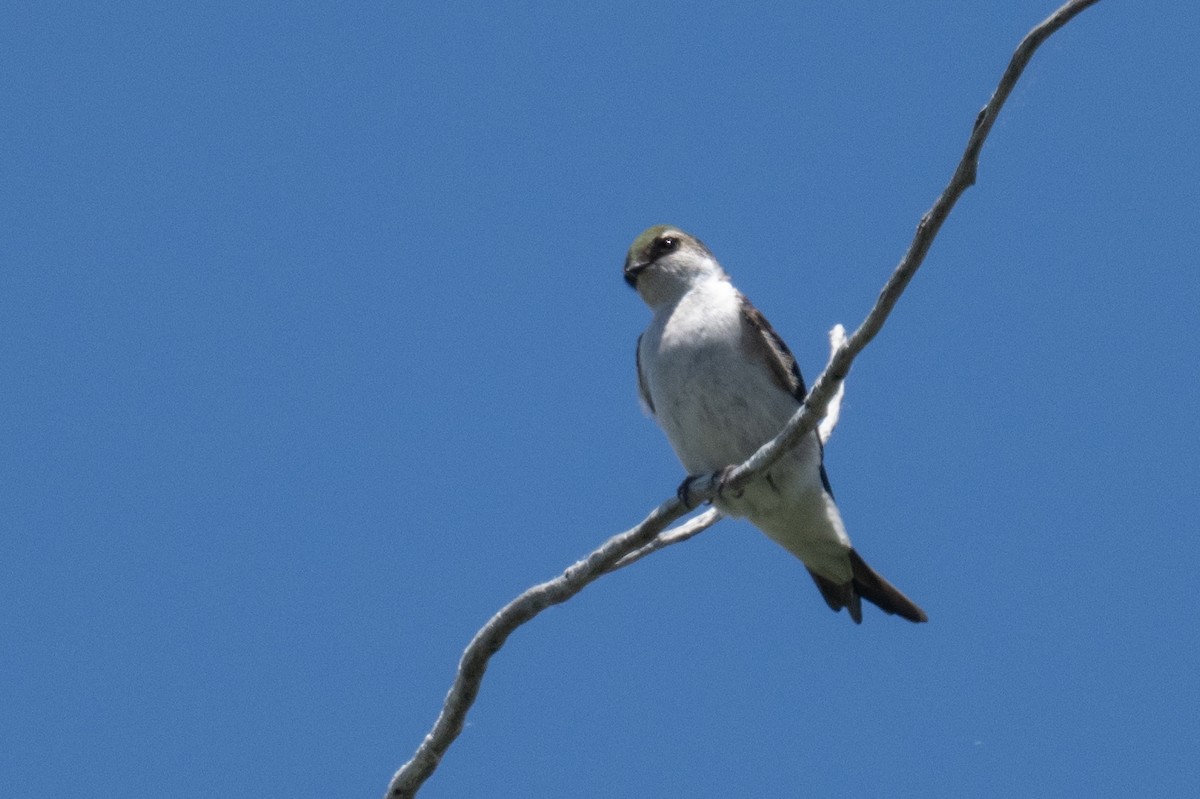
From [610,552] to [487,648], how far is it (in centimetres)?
61

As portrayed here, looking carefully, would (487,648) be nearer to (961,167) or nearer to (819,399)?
(819,399)

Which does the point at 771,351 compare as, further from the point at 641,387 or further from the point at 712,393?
the point at 641,387

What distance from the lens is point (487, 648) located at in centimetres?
579

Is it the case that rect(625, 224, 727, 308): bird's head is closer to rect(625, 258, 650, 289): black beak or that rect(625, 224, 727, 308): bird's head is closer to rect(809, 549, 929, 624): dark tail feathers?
rect(625, 258, 650, 289): black beak

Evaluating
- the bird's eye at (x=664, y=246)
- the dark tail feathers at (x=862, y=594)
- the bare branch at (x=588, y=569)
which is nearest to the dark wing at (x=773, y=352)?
the dark tail feathers at (x=862, y=594)

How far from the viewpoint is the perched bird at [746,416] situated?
734 cm

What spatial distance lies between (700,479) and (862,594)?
1.52 m

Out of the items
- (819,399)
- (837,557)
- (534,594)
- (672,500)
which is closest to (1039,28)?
(819,399)

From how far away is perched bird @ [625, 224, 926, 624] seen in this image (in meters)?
7.34

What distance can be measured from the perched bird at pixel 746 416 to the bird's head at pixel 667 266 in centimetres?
7

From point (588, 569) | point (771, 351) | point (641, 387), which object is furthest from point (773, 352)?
point (588, 569)

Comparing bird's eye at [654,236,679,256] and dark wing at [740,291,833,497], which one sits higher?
bird's eye at [654,236,679,256]

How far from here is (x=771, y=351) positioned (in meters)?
7.56

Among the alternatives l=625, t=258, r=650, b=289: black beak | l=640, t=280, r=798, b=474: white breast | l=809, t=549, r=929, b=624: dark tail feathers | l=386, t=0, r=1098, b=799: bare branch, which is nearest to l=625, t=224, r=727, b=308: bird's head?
l=625, t=258, r=650, b=289: black beak
